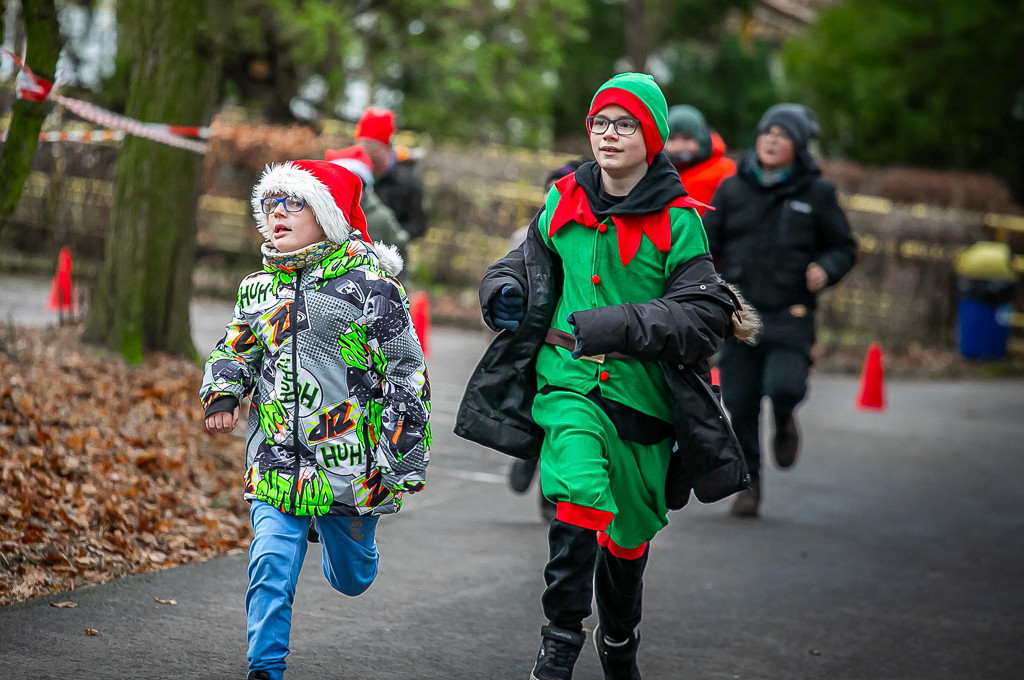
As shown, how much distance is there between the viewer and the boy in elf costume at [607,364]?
436 centimetres

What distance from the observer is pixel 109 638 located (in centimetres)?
477

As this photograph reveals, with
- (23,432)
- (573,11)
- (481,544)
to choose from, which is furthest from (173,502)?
(573,11)

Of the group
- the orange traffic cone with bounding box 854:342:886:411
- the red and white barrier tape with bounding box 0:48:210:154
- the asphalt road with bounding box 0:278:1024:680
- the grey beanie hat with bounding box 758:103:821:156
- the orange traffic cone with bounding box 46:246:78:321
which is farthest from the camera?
the orange traffic cone with bounding box 854:342:886:411

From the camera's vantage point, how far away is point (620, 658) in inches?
182

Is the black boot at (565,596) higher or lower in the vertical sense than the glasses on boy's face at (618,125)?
lower

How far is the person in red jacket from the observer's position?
8.00m

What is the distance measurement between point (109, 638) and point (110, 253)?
5.13 metres

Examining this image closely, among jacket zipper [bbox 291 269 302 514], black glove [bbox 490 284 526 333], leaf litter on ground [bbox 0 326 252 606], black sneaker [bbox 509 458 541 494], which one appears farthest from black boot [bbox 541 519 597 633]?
black sneaker [bbox 509 458 541 494]

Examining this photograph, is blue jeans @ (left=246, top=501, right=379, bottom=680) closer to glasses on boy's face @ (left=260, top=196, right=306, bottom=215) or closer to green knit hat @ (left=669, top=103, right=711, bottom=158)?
glasses on boy's face @ (left=260, top=196, right=306, bottom=215)

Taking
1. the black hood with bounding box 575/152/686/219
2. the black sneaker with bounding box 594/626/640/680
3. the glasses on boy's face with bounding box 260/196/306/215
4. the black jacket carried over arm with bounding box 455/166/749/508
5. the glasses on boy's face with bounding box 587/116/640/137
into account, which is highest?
the glasses on boy's face with bounding box 587/116/640/137

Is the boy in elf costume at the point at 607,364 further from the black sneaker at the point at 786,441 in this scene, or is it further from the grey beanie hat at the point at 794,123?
the black sneaker at the point at 786,441

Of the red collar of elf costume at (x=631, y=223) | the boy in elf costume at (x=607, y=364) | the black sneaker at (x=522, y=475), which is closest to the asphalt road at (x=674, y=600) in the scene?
the black sneaker at (x=522, y=475)

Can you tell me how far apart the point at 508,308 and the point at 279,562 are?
1091 millimetres

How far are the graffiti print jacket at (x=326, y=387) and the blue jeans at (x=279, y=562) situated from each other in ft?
0.24
